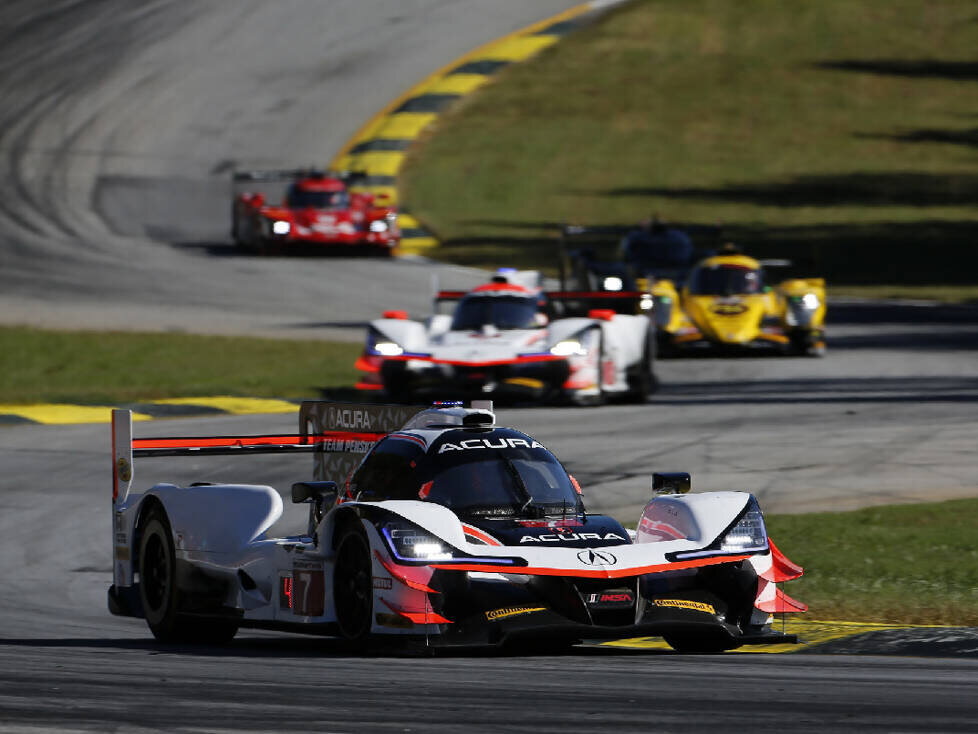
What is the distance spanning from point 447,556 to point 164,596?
2300 mm

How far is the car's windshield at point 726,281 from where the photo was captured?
28.5m

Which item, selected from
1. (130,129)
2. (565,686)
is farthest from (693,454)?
(130,129)

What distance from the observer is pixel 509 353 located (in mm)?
22516

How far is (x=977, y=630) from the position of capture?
10375 millimetres

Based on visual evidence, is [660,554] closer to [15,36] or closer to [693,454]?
[693,454]

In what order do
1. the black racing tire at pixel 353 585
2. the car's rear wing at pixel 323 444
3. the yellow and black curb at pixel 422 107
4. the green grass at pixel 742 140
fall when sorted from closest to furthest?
the black racing tire at pixel 353 585 → the car's rear wing at pixel 323 444 → the green grass at pixel 742 140 → the yellow and black curb at pixel 422 107

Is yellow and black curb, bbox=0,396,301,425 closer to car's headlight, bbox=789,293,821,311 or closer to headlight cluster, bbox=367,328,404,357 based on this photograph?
headlight cluster, bbox=367,328,404,357

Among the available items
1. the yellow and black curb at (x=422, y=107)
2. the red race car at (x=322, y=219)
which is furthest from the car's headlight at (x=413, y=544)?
the yellow and black curb at (x=422, y=107)

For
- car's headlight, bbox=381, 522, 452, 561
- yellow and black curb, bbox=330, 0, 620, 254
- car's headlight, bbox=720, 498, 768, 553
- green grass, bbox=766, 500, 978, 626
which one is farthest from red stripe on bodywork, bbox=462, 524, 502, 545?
yellow and black curb, bbox=330, 0, 620, 254

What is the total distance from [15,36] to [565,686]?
5133 centimetres

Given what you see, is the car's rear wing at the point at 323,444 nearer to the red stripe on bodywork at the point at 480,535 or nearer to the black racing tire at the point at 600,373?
the red stripe on bodywork at the point at 480,535

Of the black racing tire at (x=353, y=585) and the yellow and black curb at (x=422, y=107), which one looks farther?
the yellow and black curb at (x=422, y=107)

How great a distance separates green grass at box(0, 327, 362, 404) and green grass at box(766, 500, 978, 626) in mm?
10985

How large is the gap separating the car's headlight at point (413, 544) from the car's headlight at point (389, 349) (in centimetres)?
1312
